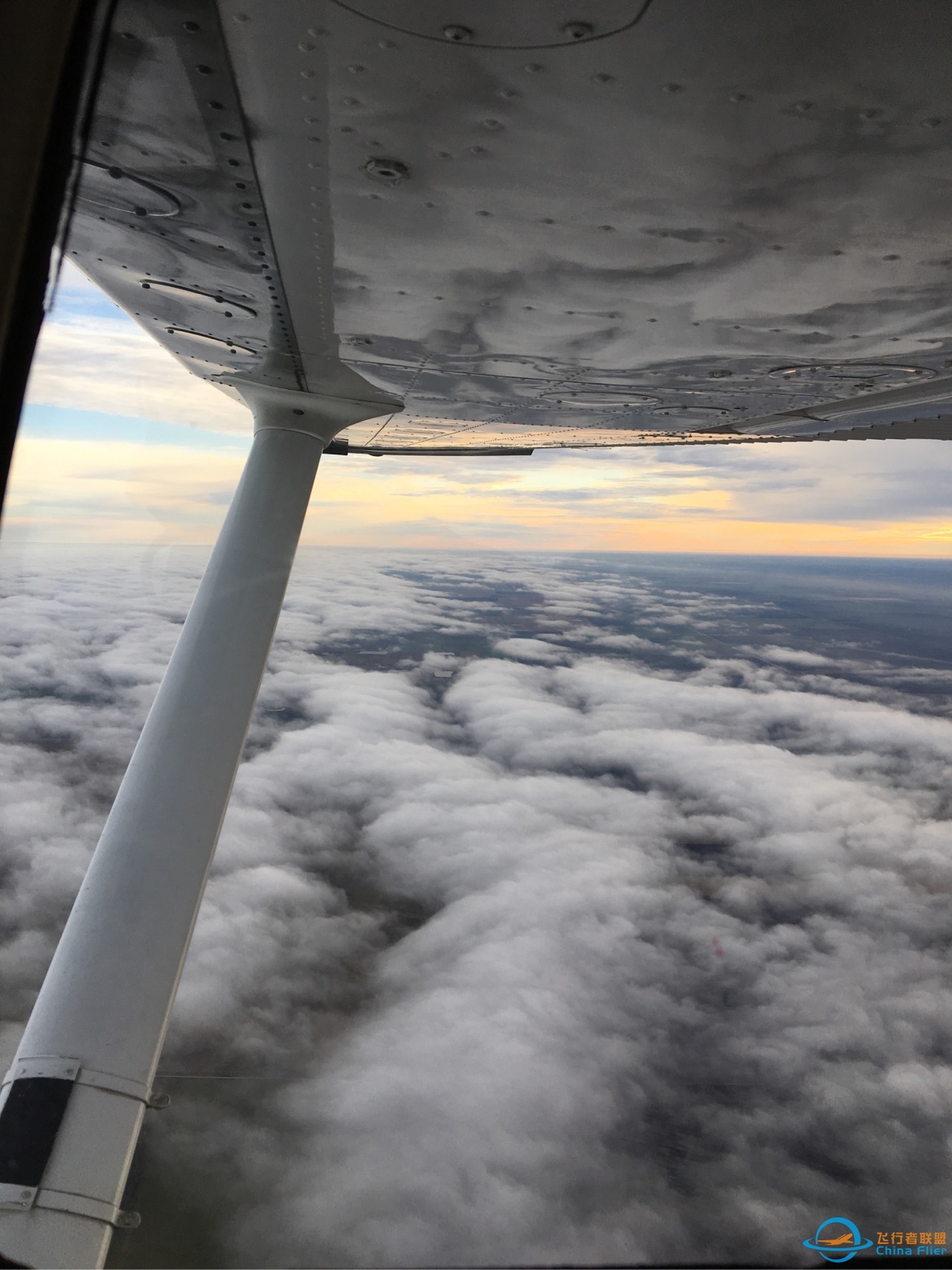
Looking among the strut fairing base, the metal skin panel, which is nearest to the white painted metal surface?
the strut fairing base

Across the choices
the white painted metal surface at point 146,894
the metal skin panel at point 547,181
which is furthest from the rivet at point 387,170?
the white painted metal surface at point 146,894

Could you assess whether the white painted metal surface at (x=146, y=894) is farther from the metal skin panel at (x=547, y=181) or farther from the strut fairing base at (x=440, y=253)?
the metal skin panel at (x=547, y=181)

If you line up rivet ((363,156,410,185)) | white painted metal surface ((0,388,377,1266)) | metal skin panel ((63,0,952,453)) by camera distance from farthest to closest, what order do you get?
white painted metal surface ((0,388,377,1266)), rivet ((363,156,410,185)), metal skin panel ((63,0,952,453))

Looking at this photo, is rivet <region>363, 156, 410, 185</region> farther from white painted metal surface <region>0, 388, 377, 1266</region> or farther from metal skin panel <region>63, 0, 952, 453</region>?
white painted metal surface <region>0, 388, 377, 1266</region>

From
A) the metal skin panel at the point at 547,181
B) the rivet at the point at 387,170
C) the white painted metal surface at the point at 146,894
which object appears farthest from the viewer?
the white painted metal surface at the point at 146,894

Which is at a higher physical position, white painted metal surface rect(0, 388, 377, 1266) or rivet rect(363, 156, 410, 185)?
rivet rect(363, 156, 410, 185)

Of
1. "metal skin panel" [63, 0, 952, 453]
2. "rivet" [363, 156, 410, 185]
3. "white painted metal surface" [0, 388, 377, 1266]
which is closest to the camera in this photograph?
"metal skin panel" [63, 0, 952, 453]

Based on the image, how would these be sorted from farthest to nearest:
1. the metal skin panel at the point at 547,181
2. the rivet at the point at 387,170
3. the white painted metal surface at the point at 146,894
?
the white painted metal surface at the point at 146,894, the rivet at the point at 387,170, the metal skin panel at the point at 547,181

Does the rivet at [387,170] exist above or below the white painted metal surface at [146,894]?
above
